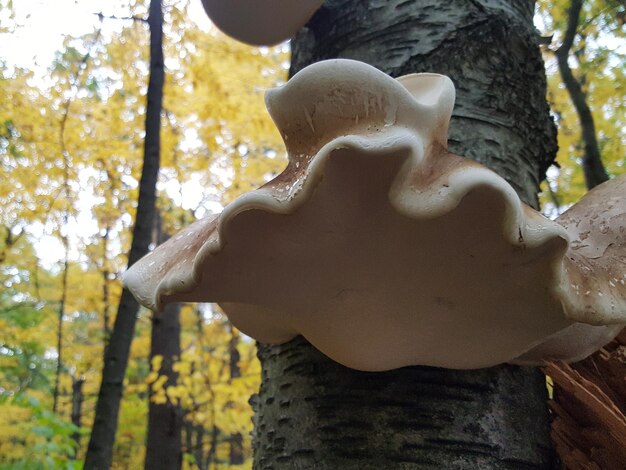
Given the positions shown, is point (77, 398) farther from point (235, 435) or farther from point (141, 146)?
point (141, 146)

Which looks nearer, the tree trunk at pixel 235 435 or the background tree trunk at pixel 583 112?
the background tree trunk at pixel 583 112

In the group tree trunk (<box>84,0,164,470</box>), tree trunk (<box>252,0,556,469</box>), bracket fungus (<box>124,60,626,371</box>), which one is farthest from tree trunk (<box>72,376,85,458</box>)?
bracket fungus (<box>124,60,626,371</box>)

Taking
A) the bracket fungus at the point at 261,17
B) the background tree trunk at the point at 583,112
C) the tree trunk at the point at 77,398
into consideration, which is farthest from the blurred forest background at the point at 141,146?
the tree trunk at the point at 77,398

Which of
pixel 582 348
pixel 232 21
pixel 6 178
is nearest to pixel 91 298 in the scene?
pixel 6 178

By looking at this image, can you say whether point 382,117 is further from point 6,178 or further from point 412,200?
point 6,178

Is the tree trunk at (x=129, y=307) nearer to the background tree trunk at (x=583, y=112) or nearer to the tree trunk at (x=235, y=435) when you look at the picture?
the background tree trunk at (x=583, y=112)

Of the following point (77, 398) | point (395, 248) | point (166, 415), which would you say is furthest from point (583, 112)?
point (77, 398)
